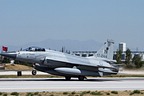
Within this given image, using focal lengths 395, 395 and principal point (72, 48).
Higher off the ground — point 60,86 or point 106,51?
point 106,51

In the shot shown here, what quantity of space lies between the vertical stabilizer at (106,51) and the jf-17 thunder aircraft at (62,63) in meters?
1.74

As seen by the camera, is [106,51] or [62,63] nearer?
[62,63]

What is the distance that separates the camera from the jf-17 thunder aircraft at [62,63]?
3803cm

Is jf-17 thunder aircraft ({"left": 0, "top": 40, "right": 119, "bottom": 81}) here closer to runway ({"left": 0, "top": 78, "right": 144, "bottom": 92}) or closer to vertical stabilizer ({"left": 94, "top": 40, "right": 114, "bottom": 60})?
vertical stabilizer ({"left": 94, "top": 40, "right": 114, "bottom": 60})

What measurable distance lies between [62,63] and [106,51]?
6596 millimetres

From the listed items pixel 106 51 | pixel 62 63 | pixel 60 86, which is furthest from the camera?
pixel 106 51

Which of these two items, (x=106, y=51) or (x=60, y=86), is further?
(x=106, y=51)

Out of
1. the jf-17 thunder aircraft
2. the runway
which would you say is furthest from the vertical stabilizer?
the runway

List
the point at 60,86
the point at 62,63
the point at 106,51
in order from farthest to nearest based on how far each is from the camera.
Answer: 1. the point at 106,51
2. the point at 62,63
3. the point at 60,86

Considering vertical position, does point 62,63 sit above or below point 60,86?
above

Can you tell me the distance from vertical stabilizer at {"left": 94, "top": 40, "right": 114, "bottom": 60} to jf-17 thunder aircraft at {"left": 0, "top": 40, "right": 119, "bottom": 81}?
174 cm

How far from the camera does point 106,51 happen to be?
43.5 meters

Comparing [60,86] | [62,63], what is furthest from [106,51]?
[60,86]

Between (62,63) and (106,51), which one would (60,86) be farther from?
(106,51)
